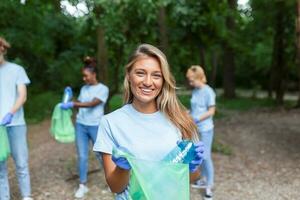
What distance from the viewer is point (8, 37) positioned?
1104cm

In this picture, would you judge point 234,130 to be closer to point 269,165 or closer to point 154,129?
point 269,165

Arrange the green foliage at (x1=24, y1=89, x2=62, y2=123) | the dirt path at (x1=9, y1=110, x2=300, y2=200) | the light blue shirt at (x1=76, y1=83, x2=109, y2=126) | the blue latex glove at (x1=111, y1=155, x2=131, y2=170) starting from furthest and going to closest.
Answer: the green foliage at (x1=24, y1=89, x2=62, y2=123) → the dirt path at (x1=9, y1=110, x2=300, y2=200) → the light blue shirt at (x1=76, y1=83, x2=109, y2=126) → the blue latex glove at (x1=111, y1=155, x2=131, y2=170)

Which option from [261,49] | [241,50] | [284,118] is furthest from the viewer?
[261,49]

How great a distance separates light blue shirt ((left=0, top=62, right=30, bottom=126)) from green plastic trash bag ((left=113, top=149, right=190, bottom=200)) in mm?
2772

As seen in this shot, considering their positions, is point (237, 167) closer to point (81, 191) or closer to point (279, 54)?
point (81, 191)

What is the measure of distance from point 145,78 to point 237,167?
17.2 feet

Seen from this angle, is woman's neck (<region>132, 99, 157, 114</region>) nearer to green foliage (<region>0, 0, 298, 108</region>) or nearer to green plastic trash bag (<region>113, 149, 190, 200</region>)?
green plastic trash bag (<region>113, 149, 190, 200</region>)

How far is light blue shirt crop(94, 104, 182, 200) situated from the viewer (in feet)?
6.71

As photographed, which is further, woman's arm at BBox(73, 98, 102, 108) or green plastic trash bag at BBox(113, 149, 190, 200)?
woman's arm at BBox(73, 98, 102, 108)

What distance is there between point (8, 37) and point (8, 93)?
714 cm

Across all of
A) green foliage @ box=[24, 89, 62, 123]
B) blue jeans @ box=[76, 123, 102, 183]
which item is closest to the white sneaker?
blue jeans @ box=[76, 123, 102, 183]

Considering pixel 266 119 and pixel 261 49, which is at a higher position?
pixel 261 49

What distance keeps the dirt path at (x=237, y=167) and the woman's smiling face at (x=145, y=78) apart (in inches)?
138

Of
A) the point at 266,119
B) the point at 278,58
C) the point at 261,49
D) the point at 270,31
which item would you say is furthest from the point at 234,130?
the point at 261,49
